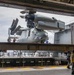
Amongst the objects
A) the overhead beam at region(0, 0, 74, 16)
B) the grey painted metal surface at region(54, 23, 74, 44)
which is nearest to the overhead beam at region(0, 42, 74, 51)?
the overhead beam at region(0, 0, 74, 16)

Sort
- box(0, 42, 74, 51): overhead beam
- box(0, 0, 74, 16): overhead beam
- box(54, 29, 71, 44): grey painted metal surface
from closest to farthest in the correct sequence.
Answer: box(0, 42, 74, 51): overhead beam < box(0, 0, 74, 16): overhead beam < box(54, 29, 71, 44): grey painted metal surface

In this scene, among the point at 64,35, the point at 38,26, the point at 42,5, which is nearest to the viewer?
the point at 42,5

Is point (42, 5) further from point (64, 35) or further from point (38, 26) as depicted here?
point (64, 35)

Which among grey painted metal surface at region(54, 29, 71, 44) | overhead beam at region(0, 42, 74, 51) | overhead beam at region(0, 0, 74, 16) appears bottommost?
overhead beam at region(0, 42, 74, 51)

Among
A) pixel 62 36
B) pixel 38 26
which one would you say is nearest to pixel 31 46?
pixel 38 26

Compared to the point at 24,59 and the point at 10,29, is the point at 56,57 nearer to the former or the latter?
the point at 24,59

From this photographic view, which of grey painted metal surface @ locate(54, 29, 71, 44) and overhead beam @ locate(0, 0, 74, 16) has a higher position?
overhead beam @ locate(0, 0, 74, 16)

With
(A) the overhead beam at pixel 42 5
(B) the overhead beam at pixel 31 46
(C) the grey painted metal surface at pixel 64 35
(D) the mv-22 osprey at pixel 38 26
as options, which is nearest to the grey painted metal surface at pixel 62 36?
(C) the grey painted metal surface at pixel 64 35

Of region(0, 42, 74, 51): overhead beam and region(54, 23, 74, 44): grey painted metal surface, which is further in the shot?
region(54, 23, 74, 44): grey painted metal surface

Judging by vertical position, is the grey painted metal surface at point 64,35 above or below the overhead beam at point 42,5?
below

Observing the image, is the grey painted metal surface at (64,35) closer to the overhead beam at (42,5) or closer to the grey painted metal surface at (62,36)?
the grey painted metal surface at (62,36)

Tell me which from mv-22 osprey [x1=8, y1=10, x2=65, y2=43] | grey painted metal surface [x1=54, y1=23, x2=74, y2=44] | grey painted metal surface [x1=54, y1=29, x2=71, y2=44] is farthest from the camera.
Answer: grey painted metal surface [x1=54, y1=29, x2=71, y2=44]

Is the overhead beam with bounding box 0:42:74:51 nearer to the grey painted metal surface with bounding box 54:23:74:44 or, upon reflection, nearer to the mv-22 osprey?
the mv-22 osprey

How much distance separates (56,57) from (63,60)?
0.83 meters
